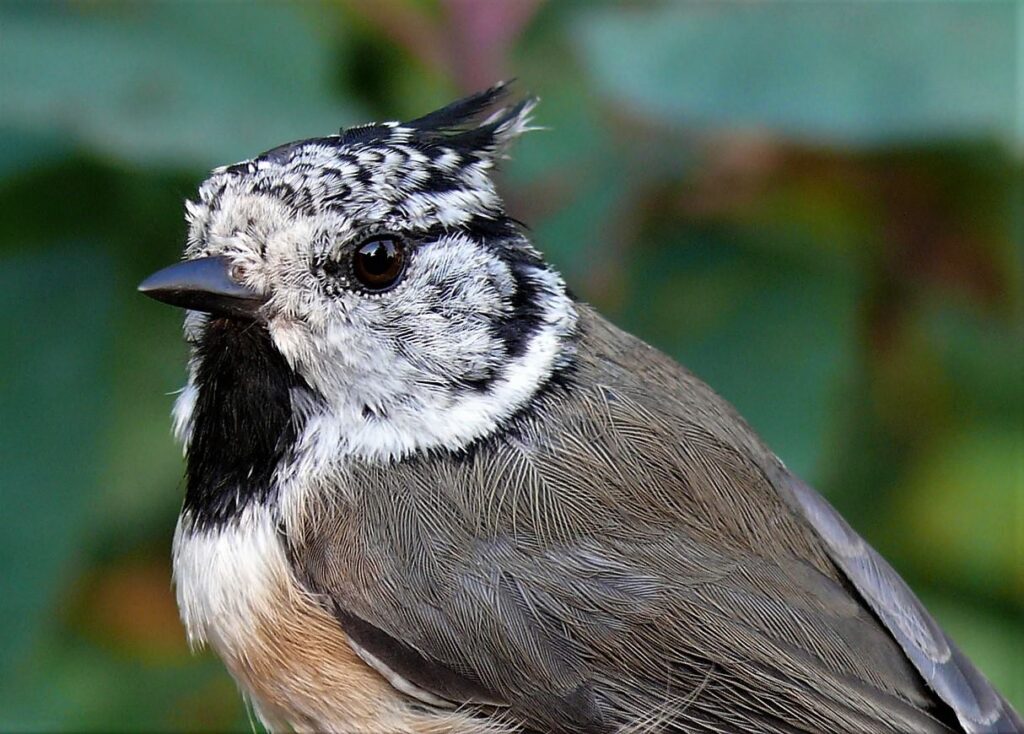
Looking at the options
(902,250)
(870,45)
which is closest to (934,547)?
(902,250)

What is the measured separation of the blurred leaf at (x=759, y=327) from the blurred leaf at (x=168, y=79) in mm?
621

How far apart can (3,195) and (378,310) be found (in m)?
0.73

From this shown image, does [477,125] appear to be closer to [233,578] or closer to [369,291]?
[369,291]

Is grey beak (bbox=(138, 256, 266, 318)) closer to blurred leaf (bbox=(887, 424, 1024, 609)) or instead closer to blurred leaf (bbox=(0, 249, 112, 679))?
blurred leaf (bbox=(0, 249, 112, 679))

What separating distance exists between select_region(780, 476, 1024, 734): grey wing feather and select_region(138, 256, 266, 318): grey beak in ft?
2.78

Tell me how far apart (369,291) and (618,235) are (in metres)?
0.61

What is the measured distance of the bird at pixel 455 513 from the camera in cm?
177

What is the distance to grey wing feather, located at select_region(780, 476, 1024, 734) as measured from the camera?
75.2 inches

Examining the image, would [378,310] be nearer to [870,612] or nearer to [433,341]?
[433,341]

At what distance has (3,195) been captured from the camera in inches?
85.0

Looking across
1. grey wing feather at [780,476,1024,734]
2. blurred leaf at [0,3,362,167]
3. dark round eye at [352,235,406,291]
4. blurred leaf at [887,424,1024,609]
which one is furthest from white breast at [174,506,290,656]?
blurred leaf at [887,424,1024,609]

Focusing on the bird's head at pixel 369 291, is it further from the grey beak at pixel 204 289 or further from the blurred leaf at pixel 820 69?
the blurred leaf at pixel 820 69

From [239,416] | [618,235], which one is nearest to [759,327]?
[618,235]

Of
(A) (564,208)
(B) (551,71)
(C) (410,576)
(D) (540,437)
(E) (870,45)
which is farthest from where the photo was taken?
(B) (551,71)
